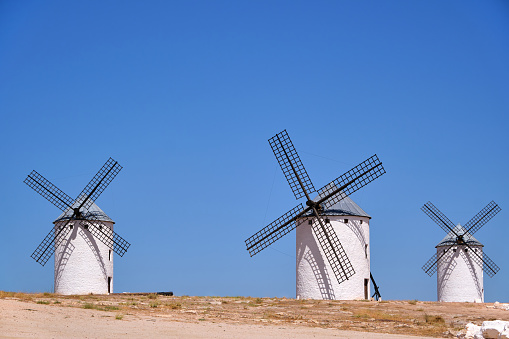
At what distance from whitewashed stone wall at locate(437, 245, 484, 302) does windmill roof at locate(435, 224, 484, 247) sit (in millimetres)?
280

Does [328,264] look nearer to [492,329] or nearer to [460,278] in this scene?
[460,278]

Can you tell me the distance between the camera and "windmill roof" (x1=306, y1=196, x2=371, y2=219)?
36031 mm

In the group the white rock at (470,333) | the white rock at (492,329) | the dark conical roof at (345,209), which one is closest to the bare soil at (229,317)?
the white rock at (470,333)

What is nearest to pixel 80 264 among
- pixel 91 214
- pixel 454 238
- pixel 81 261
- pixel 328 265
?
pixel 81 261

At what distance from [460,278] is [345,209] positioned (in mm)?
11044

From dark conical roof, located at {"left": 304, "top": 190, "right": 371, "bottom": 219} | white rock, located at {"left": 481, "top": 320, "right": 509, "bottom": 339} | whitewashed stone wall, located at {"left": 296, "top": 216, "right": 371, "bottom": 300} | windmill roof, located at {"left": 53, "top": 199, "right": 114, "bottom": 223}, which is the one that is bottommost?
white rock, located at {"left": 481, "top": 320, "right": 509, "bottom": 339}

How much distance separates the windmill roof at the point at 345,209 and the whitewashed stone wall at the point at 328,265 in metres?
0.19

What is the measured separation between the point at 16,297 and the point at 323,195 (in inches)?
569

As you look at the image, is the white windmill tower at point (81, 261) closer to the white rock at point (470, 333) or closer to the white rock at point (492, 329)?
the white rock at point (470, 333)

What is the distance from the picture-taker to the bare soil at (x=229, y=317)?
21578mm

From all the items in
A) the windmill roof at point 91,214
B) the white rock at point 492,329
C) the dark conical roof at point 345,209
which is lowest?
the white rock at point 492,329

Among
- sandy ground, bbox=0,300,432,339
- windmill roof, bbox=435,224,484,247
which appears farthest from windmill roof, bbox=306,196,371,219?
sandy ground, bbox=0,300,432,339

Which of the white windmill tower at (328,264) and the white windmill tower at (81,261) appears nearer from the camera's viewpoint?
the white windmill tower at (328,264)

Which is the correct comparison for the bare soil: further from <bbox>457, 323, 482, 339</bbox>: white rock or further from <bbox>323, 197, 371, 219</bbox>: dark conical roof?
<bbox>323, 197, 371, 219</bbox>: dark conical roof
